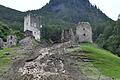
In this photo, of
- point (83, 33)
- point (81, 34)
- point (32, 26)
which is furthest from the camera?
point (32, 26)

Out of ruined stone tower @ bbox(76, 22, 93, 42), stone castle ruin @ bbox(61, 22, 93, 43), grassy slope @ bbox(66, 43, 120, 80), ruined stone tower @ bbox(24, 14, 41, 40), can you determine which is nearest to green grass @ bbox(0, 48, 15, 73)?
grassy slope @ bbox(66, 43, 120, 80)

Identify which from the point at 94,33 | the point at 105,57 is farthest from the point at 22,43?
the point at 94,33

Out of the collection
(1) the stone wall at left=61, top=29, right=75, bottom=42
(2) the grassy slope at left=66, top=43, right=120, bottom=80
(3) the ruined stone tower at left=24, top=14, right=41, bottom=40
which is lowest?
(2) the grassy slope at left=66, top=43, right=120, bottom=80

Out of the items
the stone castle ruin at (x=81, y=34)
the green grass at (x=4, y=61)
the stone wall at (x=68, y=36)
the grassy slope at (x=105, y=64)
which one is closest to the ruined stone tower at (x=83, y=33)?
the stone castle ruin at (x=81, y=34)

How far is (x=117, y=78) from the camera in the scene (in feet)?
124

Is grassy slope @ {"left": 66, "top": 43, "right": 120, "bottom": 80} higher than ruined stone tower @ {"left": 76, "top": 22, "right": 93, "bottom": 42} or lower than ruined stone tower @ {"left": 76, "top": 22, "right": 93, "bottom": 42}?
lower

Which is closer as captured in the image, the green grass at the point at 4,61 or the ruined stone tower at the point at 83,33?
the green grass at the point at 4,61

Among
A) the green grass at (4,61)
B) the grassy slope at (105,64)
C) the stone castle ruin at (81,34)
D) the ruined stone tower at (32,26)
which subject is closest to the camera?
the grassy slope at (105,64)

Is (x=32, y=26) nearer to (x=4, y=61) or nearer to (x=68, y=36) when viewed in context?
(x=68, y=36)

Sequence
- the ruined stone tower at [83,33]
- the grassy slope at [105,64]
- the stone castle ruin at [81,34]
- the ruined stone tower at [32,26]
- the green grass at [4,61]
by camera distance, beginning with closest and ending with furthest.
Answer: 1. the grassy slope at [105,64]
2. the green grass at [4,61]
3. the stone castle ruin at [81,34]
4. the ruined stone tower at [83,33]
5. the ruined stone tower at [32,26]

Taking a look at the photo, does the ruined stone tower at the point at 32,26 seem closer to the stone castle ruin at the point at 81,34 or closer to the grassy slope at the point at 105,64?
the stone castle ruin at the point at 81,34

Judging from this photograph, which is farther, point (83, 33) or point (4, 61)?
point (83, 33)

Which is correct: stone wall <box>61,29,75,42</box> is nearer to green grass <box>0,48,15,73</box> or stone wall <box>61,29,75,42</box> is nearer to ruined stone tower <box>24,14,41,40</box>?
green grass <box>0,48,15,73</box>

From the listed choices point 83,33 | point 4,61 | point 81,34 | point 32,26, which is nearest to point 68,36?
point 81,34
